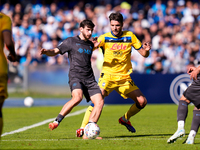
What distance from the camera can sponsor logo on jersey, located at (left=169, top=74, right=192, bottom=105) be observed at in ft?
46.3

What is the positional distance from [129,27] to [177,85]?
5.83 metres

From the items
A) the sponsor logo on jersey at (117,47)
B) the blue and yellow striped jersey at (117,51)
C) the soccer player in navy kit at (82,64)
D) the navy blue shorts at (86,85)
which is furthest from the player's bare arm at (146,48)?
the navy blue shorts at (86,85)

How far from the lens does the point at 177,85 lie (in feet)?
46.6

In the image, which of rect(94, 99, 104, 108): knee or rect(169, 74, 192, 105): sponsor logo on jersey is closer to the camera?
rect(94, 99, 104, 108): knee

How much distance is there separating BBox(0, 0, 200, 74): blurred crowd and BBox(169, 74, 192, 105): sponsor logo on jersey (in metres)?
1.26

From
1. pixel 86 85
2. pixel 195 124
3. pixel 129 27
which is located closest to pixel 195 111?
pixel 195 124

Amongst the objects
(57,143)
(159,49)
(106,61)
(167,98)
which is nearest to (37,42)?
(159,49)

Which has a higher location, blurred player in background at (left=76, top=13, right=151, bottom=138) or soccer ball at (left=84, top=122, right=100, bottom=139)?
blurred player in background at (left=76, top=13, right=151, bottom=138)

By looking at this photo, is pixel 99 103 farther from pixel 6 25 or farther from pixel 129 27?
pixel 129 27

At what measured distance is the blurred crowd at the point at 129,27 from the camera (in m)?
16.5

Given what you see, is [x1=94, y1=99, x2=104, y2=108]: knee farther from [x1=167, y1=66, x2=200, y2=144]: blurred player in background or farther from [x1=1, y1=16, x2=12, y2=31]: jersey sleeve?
[x1=1, y1=16, x2=12, y2=31]: jersey sleeve

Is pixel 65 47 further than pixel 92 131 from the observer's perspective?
Yes

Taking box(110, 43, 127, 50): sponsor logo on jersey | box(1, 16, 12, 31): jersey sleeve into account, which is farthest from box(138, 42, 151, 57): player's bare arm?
box(1, 16, 12, 31): jersey sleeve

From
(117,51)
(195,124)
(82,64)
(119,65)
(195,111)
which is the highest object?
(117,51)
